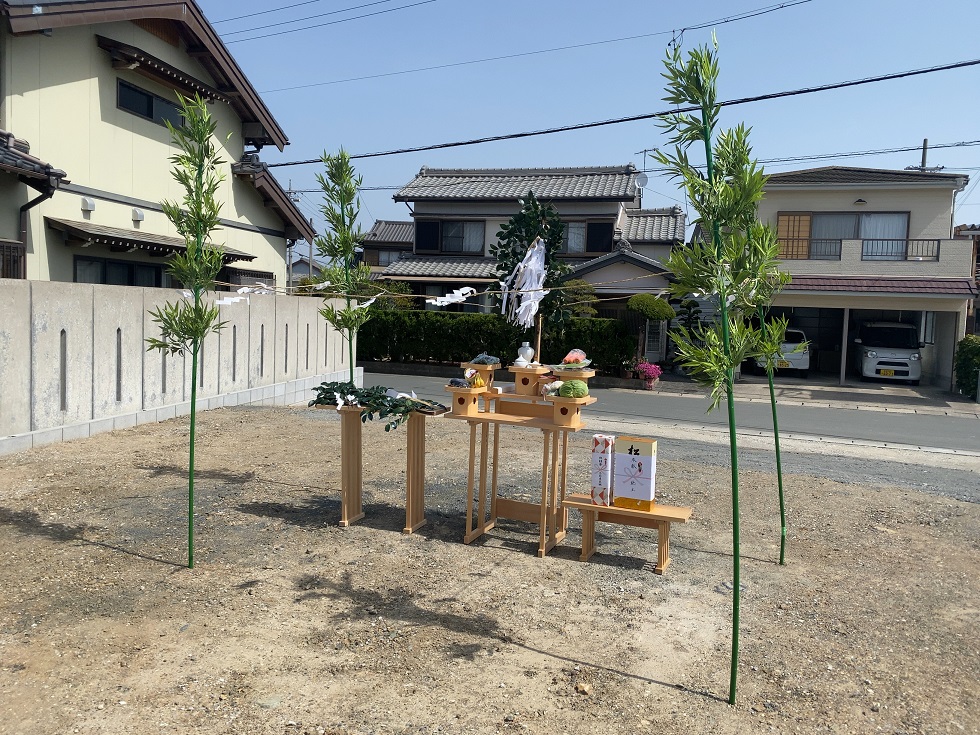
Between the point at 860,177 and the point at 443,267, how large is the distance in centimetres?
1398

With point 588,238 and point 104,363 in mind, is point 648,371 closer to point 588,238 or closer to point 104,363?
point 588,238

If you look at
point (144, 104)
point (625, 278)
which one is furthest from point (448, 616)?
point (625, 278)

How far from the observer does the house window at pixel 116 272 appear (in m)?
13.3

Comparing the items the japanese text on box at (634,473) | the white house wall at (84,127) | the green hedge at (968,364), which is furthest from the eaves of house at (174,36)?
the green hedge at (968,364)

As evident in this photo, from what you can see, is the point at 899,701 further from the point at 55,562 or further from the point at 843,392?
the point at 843,392

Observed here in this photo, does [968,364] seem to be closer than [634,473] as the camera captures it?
No

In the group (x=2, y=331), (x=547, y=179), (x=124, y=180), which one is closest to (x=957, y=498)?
(x=2, y=331)

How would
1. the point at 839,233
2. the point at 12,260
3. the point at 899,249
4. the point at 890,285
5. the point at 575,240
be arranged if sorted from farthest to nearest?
the point at 575,240 < the point at 839,233 < the point at 899,249 < the point at 890,285 < the point at 12,260

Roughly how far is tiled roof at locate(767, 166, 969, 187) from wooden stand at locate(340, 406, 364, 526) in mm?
18294

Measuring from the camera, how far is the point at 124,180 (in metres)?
14.1

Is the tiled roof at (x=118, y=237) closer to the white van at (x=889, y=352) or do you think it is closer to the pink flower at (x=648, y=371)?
the pink flower at (x=648, y=371)

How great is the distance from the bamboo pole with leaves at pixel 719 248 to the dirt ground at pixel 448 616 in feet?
2.46

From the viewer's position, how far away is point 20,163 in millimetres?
10578

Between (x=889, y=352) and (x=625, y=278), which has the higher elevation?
(x=625, y=278)
